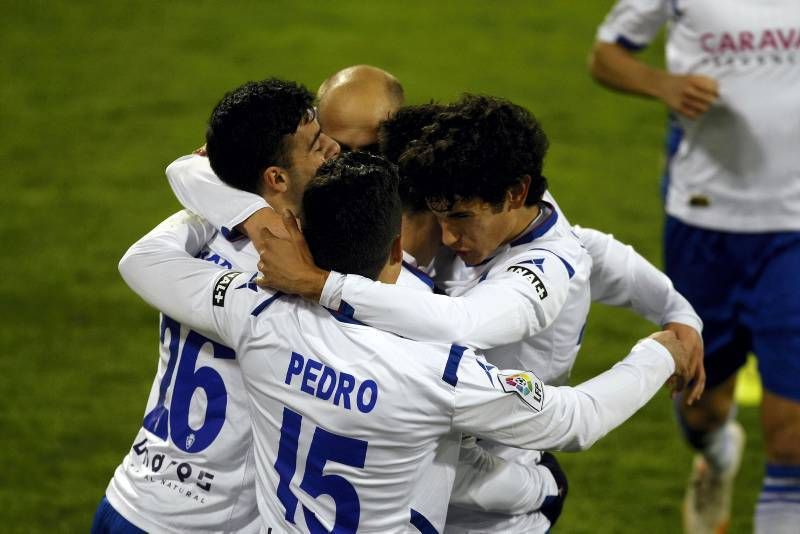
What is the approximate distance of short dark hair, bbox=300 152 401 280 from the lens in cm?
234

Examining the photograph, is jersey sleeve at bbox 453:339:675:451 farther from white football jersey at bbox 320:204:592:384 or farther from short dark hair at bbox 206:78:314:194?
short dark hair at bbox 206:78:314:194

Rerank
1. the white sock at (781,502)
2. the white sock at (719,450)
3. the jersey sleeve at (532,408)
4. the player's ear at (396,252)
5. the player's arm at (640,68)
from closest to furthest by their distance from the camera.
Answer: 1. the jersey sleeve at (532,408)
2. the player's ear at (396,252)
3. the white sock at (781,502)
4. the player's arm at (640,68)
5. the white sock at (719,450)

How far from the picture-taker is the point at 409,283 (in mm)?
2600

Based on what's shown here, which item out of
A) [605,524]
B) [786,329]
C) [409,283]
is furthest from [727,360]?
[409,283]

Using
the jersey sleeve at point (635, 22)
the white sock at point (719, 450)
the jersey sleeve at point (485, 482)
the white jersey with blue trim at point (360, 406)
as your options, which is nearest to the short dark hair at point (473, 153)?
the white jersey with blue trim at point (360, 406)

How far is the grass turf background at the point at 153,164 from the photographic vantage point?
15.7ft

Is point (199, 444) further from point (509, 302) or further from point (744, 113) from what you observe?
point (744, 113)

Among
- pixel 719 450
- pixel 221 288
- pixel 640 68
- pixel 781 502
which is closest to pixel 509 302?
pixel 221 288

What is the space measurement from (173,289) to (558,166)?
5020mm

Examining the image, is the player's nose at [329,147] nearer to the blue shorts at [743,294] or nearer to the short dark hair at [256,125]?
the short dark hair at [256,125]

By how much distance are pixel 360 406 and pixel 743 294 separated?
218cm

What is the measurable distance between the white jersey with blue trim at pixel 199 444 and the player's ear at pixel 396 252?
400mm

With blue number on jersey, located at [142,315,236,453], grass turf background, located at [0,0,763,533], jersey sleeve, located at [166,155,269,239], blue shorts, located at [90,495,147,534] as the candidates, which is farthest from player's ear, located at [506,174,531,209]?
grass turf background, located at [0,0,763,533]

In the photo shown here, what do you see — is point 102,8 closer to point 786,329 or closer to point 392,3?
point 392,3
